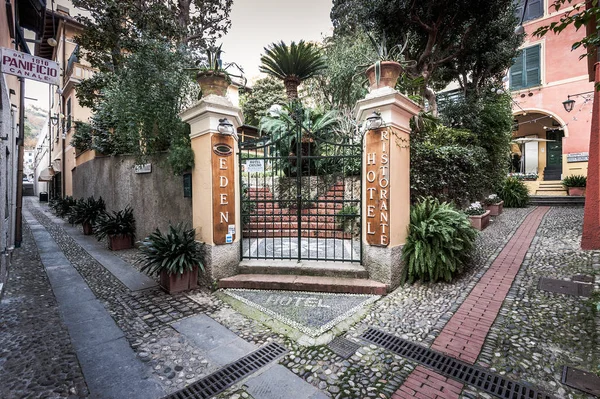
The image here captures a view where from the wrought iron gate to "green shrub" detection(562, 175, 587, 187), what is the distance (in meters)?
11.4

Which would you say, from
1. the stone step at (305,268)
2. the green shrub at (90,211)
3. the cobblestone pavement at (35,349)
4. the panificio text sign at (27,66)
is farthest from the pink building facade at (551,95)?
the green shrub at (90,211)

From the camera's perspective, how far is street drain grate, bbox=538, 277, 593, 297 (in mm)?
3809

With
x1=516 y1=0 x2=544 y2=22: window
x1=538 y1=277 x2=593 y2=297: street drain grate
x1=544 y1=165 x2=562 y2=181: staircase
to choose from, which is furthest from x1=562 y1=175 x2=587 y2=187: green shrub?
x1=538 y1=277 x2=593 y2=297: street drain grate

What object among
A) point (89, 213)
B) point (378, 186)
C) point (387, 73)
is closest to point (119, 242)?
point (89, 213)

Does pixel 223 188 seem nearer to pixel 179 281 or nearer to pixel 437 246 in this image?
pixel 179 281

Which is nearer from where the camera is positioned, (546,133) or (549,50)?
(549,50)

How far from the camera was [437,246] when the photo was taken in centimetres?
436

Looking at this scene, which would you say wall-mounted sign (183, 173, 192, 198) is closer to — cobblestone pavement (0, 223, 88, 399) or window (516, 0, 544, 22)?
cobblestone pavement (0, 223, 88, 399)

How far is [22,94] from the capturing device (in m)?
6.92

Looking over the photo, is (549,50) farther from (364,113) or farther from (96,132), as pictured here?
(96,132)

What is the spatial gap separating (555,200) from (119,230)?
55.4ft

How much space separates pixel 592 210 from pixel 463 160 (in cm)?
297

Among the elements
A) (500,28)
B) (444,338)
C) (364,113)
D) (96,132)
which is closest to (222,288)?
(444,338)

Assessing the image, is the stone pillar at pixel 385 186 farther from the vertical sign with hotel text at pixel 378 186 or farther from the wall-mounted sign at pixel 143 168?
the wall-mounted sign at pixel 143 168
